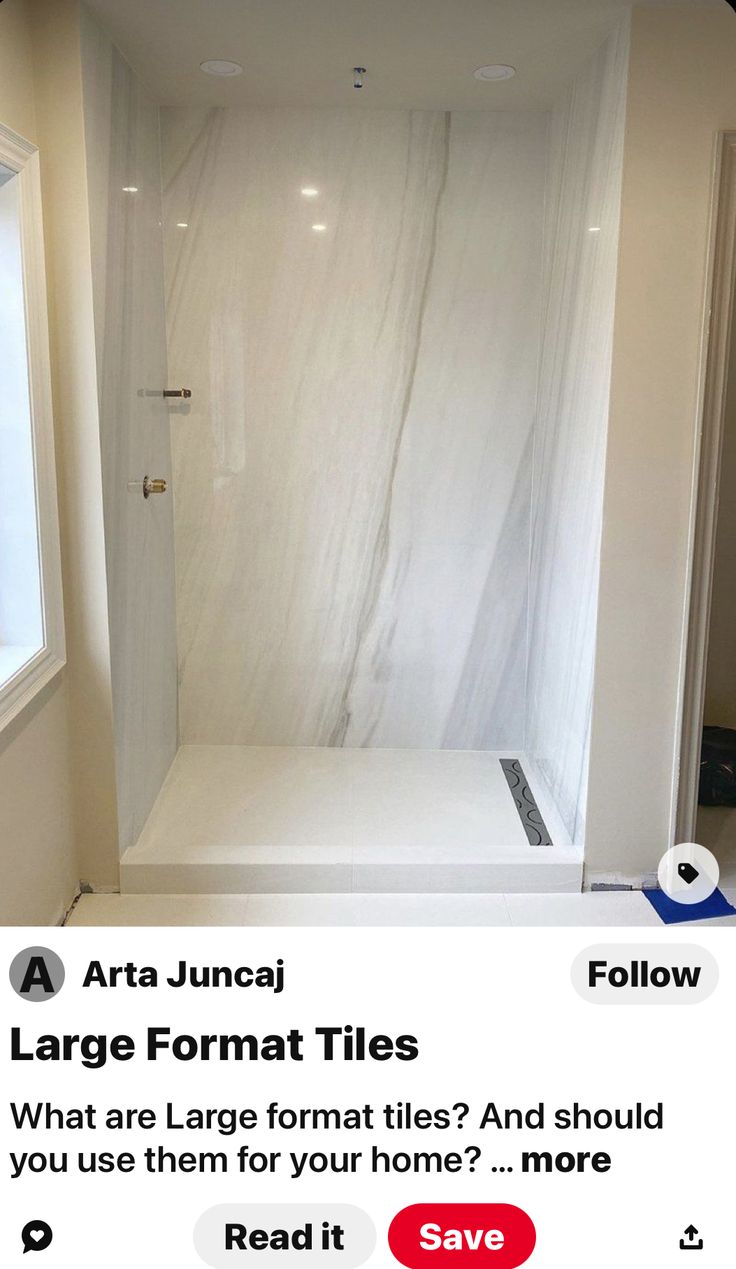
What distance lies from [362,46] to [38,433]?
130cm

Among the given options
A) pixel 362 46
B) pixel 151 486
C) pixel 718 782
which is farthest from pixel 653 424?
pixel 151 486

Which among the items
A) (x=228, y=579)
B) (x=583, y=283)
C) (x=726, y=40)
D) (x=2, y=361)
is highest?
(x=726, y=40)

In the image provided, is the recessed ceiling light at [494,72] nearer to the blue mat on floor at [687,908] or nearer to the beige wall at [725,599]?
the beige wall at [725,599]

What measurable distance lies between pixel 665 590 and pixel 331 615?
1.30m

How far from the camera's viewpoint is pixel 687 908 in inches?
107

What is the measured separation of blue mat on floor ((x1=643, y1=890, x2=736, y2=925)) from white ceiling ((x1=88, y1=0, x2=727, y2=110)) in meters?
2.19

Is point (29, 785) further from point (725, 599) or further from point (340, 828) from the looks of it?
point (725, 599)

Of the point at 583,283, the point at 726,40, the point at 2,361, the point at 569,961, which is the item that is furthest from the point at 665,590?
the point at 2,361

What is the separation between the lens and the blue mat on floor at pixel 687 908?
2666 millimetres

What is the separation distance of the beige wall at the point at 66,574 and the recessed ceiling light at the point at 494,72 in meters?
1.10

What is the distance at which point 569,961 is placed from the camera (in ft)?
4.43

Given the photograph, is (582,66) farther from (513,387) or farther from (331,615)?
(331,615)

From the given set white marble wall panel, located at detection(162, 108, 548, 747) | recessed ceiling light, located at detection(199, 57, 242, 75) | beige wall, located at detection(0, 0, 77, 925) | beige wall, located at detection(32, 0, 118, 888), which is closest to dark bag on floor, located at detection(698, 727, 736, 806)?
white marble wall panel, located at detection(162, 108, 548, 747)

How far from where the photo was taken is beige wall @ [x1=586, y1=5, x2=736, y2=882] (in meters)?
2.47
